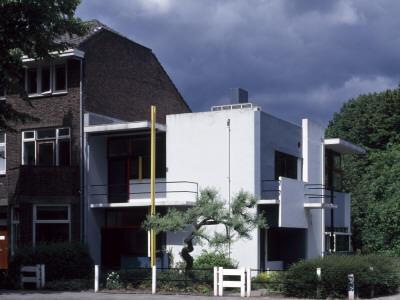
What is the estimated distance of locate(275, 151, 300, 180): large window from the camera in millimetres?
28375

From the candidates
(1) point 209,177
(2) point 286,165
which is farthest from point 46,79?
(2) point 286,165

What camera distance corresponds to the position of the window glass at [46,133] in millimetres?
29156

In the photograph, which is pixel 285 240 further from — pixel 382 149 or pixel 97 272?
pixel 382 149

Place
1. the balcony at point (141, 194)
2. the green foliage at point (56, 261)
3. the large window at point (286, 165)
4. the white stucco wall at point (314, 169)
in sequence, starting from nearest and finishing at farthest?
the green foliage at point (56, 261) → the balcony at point (141, 194) → the large window at point (286, 165) → the white stucco wall at point (314, 169)

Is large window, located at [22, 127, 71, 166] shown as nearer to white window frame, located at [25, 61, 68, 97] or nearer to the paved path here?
white window frame, located at [25, 61, 68, 97]

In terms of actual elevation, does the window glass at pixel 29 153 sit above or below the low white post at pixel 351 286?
above

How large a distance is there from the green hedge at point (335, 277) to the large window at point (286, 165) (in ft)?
25.4

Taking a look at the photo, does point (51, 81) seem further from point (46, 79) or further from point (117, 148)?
point (117, 148)

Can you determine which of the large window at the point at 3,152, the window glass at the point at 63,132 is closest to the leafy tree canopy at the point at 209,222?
the window glass at the point at 63,132

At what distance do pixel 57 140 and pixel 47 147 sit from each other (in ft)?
2.08

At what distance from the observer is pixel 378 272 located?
2088 centimetres

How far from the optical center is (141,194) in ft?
94.1

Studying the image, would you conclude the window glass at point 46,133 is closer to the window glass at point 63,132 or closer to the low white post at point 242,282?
the window glass at point 63,132

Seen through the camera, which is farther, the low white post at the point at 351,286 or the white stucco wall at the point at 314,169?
the white stucco wall at the point at 314,169
